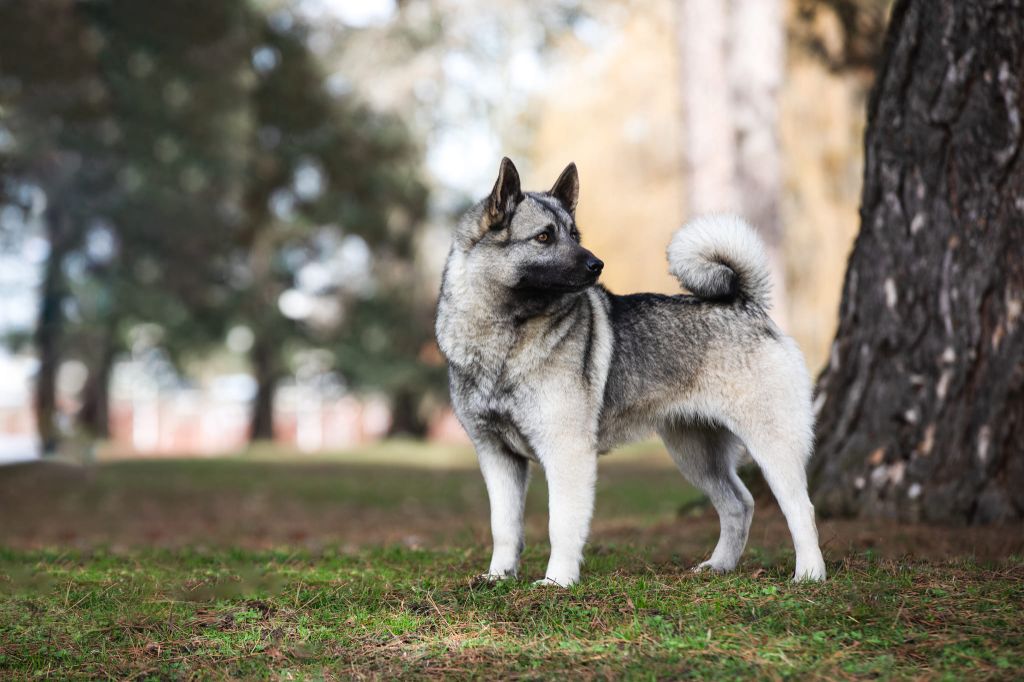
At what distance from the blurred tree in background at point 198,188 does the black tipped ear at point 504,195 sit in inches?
552

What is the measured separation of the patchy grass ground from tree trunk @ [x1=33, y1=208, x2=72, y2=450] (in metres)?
19.2

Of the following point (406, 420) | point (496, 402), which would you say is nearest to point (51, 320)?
point (406, 420)

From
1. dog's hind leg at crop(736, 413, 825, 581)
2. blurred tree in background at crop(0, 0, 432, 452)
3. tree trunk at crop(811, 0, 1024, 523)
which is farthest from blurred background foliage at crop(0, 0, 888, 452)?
dog's hind leg at crop(736, 413, 825, 581)

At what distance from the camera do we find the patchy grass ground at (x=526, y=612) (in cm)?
347

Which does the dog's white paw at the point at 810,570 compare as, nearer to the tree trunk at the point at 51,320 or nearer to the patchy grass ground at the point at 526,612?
the patchy grass ground at the point at 526,612

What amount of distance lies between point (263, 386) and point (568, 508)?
2549cm

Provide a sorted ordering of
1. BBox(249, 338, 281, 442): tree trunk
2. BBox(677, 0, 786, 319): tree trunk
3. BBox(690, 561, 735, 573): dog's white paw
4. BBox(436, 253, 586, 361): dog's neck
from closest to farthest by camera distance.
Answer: BBox(436, 253, 586, 361): dog's neck
BBox(690, 561, 735, 573): dog's white paw
BBox(677, 0, 786, 319): tree trunk
BBox(249, 338, 281, 442): tree trunk

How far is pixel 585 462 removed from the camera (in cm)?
459

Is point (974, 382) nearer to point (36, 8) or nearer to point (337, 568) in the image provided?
point (337, 568)

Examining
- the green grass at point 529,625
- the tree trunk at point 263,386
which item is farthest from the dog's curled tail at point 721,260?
the tree trunk at point 263,386

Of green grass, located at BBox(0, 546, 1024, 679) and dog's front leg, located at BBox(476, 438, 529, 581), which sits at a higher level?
dog's front leg, located at BBox(476, 438, 529, 581)

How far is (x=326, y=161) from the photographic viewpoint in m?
26.2

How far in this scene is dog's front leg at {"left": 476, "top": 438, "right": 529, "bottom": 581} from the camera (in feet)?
15.8

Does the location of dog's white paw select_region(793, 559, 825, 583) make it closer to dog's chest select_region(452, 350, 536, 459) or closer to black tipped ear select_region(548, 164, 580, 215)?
dog's chest select_region(452, 350, 536, 459)
